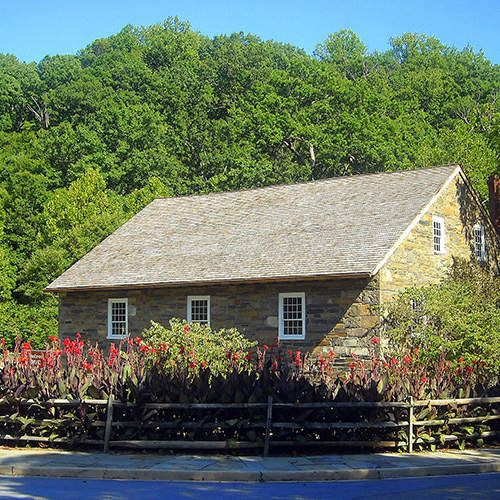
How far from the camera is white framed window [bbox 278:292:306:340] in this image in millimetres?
23003

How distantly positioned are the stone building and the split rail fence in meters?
7.54

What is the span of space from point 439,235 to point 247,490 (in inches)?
666

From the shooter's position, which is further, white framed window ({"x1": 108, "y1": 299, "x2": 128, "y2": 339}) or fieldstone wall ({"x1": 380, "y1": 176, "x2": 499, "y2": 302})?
white framed window ({"x1": 108, "y1": 299, "x2": 128, "y2": 339})

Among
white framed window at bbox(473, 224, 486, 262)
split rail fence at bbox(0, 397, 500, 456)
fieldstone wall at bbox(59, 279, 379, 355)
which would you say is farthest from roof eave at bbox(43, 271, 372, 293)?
white framed window at bbox(473, 224, 486, 262)

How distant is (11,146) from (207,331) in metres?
41.6

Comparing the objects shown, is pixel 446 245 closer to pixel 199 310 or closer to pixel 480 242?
pixel 480 242

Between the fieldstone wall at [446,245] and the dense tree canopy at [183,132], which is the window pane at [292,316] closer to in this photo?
the fieldstone wall at [446,245]

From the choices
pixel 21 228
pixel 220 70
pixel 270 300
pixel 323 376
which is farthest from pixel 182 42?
pixel 323 376

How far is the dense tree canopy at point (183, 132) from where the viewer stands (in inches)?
1838

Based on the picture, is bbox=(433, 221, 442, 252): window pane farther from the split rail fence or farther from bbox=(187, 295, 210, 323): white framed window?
the split rail fence

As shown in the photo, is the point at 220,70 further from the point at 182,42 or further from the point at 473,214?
the point at 473,214

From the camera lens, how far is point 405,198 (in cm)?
2614

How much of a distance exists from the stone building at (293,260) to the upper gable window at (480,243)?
0.04 m

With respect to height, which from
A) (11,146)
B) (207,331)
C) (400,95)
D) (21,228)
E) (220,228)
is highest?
(400,95)
